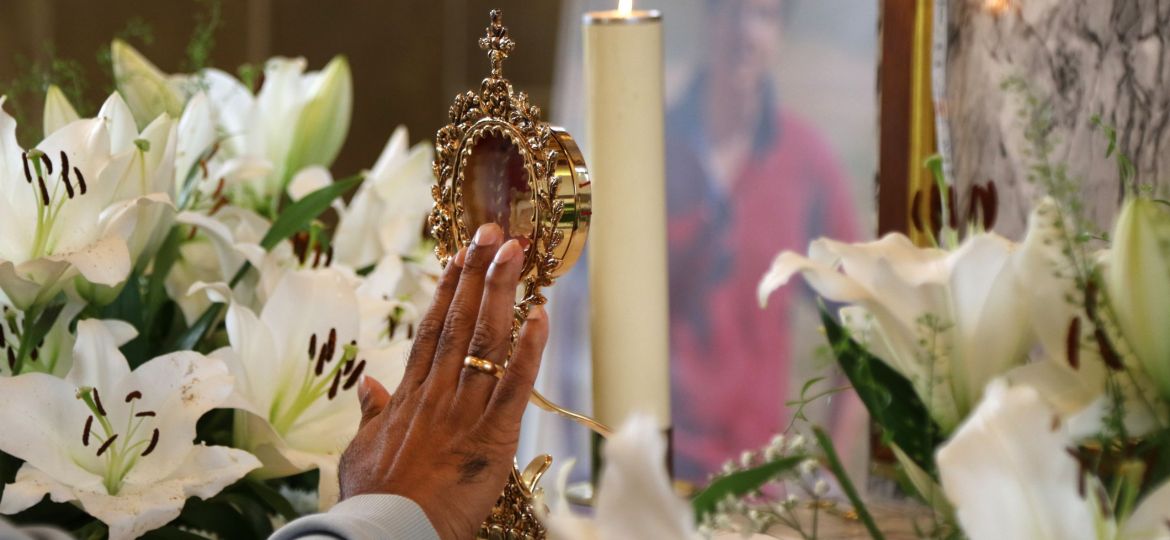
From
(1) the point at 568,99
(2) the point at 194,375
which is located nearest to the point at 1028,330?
(2) the point at 194,375

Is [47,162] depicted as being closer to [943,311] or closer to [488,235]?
[488,235]

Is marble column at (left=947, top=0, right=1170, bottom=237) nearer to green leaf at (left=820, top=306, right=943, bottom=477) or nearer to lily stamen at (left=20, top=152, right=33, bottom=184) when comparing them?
green leaf at (left=820, top=306, right=943, bottom=477)

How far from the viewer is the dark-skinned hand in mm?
528

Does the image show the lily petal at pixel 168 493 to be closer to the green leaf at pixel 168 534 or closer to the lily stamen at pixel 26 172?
the green leaf at pixel 168 534

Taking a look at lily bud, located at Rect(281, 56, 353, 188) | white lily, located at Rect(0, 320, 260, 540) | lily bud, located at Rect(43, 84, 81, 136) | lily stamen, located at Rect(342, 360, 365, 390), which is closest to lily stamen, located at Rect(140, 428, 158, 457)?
white lily, located at Rect(0, 320, 260, 540)

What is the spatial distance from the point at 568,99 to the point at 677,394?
325mm

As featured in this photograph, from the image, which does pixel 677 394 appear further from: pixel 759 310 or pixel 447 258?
pixel 447 258

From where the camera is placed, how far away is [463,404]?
54 centimetres

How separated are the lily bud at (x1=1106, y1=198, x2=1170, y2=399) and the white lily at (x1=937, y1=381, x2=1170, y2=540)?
0.04 m

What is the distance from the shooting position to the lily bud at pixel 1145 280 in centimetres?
31

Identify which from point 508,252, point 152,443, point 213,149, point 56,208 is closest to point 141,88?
point 213,149

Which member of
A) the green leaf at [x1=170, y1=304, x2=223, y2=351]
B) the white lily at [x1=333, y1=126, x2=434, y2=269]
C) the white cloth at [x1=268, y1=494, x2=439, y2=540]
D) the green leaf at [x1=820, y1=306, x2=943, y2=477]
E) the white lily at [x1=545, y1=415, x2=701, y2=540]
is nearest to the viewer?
the white lily at [x1=545, y1=415, x2=701, y2=540]

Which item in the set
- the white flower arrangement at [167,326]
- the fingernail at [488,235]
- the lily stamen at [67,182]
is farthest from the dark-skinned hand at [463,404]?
the lily stamen at [67,182]

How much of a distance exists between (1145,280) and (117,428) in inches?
19.7
